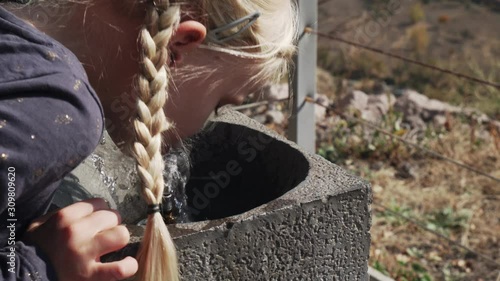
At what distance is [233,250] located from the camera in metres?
1.71

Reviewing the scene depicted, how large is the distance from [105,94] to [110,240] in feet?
1.16

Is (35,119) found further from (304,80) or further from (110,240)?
(304,80)

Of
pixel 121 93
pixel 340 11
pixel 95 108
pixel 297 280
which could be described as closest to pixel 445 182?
pixel 297 280

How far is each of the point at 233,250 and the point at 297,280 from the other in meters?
0.21

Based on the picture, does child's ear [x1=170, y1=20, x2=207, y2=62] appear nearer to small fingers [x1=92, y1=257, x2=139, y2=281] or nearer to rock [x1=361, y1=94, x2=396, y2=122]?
small fingers [x1=92, y1=257, x2=139, y2=281]

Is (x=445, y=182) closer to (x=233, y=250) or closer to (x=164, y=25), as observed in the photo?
(x=233, y=250)

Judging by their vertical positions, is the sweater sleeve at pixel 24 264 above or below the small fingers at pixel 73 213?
below

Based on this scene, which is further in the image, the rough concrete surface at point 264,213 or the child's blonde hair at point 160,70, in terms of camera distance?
the rough concrete surface at point 264,213

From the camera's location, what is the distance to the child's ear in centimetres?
156

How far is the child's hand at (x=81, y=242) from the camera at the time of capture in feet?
4.78

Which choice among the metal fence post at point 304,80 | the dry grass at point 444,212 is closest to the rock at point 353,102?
the dry grass at point 444,212

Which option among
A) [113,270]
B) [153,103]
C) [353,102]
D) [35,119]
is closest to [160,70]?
[153,103]
